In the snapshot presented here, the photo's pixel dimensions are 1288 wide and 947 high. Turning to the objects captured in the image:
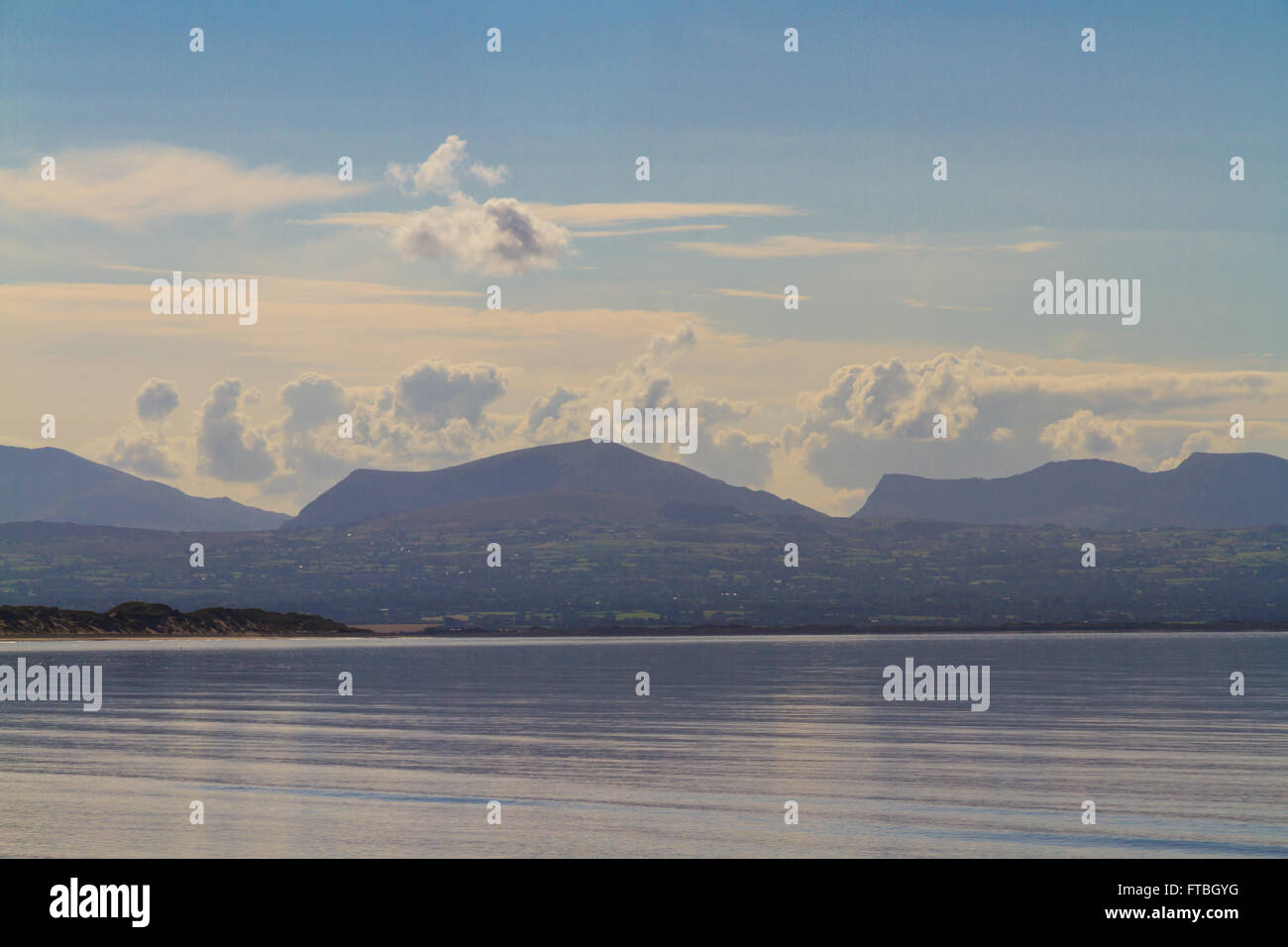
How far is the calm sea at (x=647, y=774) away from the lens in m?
31.0

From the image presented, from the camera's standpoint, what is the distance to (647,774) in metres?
42.0

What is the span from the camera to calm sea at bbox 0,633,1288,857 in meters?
31.0

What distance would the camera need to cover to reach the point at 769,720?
61719 millimetres

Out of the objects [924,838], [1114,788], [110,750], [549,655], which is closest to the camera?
[924,838]

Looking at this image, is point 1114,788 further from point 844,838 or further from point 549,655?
point 549,655

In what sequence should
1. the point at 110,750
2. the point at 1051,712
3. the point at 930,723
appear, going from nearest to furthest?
the point at 110,750, the point at 930,723, the point at 1051,712
